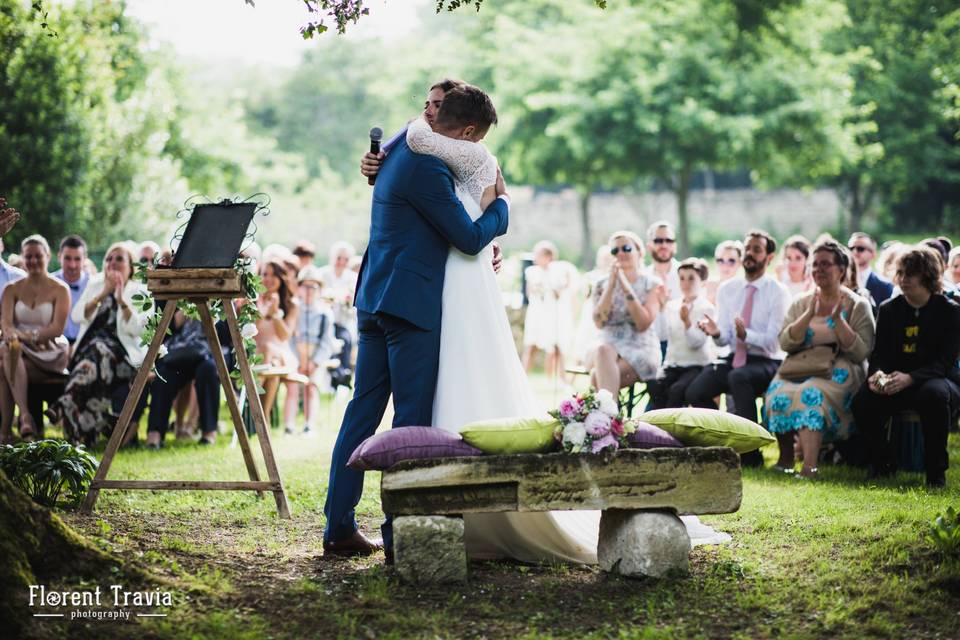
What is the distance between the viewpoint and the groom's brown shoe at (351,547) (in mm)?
5500

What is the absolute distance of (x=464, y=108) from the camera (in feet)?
17.1

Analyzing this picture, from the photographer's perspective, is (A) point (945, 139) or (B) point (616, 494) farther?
(A) point (945, 139)

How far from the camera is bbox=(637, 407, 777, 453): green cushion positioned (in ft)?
16.9

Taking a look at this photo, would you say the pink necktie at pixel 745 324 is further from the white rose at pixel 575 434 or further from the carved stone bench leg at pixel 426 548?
the carved stone bench leg at pixel 426 548

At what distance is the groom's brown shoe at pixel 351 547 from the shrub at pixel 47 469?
6.38 feet

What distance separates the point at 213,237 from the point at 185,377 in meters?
4.10

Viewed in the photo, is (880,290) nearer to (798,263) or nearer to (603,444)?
(798,263)

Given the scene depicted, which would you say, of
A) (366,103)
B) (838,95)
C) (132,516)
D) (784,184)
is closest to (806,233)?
(784,184)

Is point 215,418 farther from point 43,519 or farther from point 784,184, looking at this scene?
point 784,184

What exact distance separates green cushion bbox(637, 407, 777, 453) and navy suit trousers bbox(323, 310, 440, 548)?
1144mm

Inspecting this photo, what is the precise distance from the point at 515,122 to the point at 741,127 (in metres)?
8.35

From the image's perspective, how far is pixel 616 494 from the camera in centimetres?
494

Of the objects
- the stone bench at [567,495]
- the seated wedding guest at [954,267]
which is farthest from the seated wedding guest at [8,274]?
the seated wedding guest at [954,267]

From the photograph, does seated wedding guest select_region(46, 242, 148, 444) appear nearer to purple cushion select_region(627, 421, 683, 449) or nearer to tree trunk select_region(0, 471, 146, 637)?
tree trunk select_region(0, 471, 146, 637)
